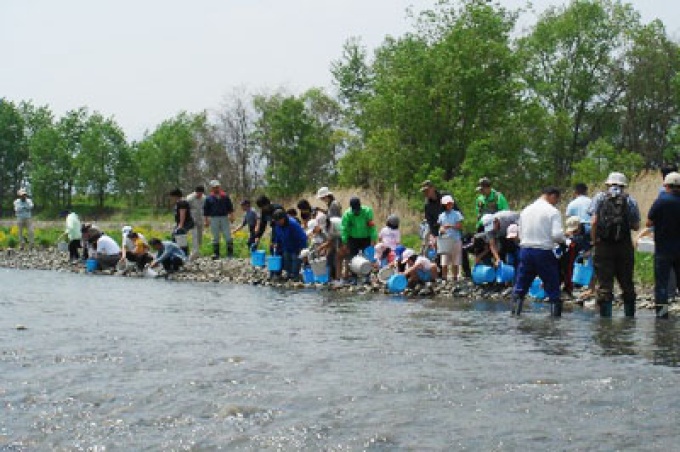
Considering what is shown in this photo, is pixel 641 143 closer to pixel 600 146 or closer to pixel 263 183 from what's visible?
pixel 600 146

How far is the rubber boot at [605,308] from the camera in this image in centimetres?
1161

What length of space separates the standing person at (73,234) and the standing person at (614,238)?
16.4m

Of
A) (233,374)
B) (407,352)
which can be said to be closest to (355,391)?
(233,374)

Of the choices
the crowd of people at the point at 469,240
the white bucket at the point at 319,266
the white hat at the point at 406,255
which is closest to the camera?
the crowd of people at the point at 469,240

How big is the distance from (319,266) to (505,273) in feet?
12.5

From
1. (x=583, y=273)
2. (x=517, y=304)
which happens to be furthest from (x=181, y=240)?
(x=517, y=304)

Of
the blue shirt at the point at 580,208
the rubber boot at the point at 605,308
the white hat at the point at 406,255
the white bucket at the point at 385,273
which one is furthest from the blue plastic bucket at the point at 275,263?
the rubber boot at the point at 605,308

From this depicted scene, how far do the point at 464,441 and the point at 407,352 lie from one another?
10.7ft

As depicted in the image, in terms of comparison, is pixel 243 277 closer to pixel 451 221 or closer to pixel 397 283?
pixel 397 283

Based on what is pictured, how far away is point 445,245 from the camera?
1515cm

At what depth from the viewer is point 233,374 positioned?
313 inches

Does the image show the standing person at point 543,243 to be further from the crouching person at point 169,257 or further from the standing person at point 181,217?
the standing person at point 181,217

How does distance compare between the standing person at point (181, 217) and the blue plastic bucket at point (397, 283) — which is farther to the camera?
the standing person at point (181, 217)

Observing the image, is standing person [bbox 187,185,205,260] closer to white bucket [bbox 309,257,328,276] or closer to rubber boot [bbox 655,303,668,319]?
white bucket [bbox 309,257,328,276]
